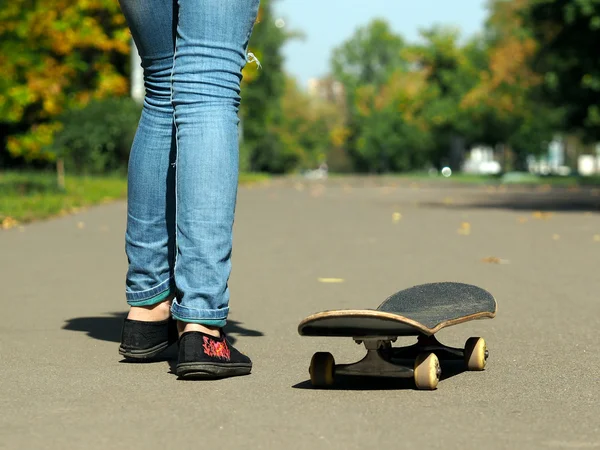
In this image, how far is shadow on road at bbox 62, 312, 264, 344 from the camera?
5.03 metres

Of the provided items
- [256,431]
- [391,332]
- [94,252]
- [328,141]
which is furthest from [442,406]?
[328,141]

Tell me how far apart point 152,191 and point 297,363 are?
0.79 metres

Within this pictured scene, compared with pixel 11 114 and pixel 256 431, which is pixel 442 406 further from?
pixel 11 114

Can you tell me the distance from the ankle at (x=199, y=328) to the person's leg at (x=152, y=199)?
268 mm

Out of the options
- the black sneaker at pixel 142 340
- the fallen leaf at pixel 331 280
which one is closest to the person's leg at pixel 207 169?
the black sneaker at pixel 142 340

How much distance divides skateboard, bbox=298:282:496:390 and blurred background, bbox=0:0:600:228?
861 centimetres

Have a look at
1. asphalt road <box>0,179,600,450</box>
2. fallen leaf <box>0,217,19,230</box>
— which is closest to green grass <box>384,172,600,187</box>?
fallen leaf <box>0,217,19,230</box>

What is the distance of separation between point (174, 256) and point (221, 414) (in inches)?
43.9

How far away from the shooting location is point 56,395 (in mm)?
3717

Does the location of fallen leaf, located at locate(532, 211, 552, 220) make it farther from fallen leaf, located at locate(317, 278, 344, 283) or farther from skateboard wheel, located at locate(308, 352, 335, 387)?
skateboard wheel, located at locate(308, 352, 335, 387)

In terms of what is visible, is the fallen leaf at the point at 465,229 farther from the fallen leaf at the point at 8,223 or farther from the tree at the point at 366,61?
the tree at the point at 366,61

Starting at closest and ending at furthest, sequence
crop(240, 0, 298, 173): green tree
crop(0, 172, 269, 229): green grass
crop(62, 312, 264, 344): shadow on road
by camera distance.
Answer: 1. crop(62, 312, 264, 344): shadow on road
2. crop(0, 172, 269, 229): green grass
3. crop(240, 0, 298, 173): green tree

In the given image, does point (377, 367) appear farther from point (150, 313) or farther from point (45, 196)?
point (45, 196)

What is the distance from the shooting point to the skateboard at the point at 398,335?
3.69 meters
